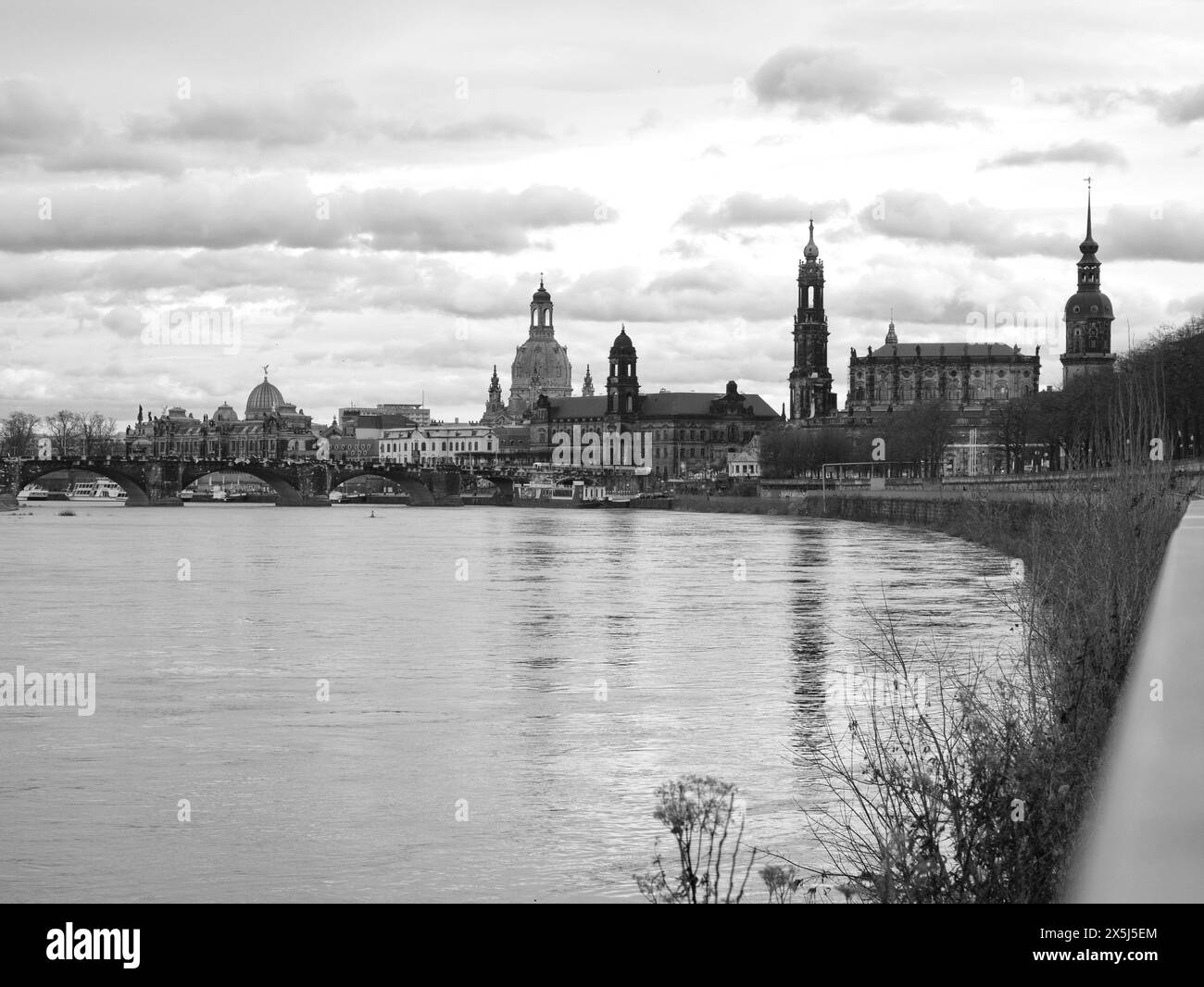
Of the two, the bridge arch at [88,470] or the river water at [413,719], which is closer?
the river water at [413,719]

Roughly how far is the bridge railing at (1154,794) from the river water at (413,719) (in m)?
3.60

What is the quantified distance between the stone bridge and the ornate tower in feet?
159

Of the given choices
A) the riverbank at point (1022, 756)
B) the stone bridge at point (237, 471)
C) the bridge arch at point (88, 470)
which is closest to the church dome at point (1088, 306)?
the stone bridge at point (237, 471)

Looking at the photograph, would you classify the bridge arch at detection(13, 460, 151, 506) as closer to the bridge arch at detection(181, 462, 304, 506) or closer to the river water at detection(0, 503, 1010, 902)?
the bridge arch at detection(181, 462, 304, 506)

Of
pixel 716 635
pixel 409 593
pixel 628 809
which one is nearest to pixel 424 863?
pixel 628 809

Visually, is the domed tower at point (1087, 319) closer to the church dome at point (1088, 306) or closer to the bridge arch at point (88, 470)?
the church dome at point (1088, 306)

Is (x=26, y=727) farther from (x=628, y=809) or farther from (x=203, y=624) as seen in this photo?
(x=203, y=624)

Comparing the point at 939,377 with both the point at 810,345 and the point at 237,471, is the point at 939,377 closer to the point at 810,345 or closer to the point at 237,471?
the point at 810,345

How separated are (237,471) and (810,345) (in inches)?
2804

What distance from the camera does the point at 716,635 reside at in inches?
1047

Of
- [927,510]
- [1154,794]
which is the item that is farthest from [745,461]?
[1154,794]

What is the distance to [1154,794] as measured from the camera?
504 centimetres

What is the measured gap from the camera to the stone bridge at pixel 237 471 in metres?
129

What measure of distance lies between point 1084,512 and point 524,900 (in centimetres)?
1284
